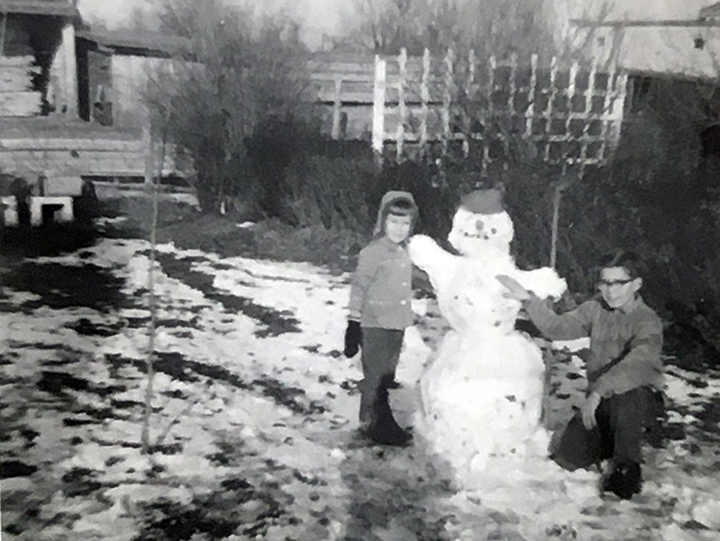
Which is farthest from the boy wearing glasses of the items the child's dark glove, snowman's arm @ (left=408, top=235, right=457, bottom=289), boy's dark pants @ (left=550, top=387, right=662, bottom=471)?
the child's dark glove

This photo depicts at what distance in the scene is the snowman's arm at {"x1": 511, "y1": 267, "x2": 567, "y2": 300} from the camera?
1.03m

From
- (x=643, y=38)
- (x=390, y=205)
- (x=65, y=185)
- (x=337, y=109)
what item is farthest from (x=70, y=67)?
(x=643, y=38)

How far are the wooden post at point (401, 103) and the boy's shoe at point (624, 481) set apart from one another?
1.69 ft

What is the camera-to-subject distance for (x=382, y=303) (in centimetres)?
103

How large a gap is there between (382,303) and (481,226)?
0.55ft

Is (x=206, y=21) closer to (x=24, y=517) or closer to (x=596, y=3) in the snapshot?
(x=596, y=3)

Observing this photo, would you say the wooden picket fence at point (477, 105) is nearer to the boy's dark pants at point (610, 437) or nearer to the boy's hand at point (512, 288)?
the boy's hand at point (512, 288)

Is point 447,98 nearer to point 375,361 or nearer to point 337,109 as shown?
point 337,109

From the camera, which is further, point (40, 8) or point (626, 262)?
point (626, 262)

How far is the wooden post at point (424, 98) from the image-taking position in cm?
100

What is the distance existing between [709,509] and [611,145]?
508mm

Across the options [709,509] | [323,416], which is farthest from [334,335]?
[709,509]

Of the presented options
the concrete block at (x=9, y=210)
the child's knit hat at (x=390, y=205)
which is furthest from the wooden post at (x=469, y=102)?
the concrete block at (x=9, y=210)

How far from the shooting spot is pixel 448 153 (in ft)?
3.40
